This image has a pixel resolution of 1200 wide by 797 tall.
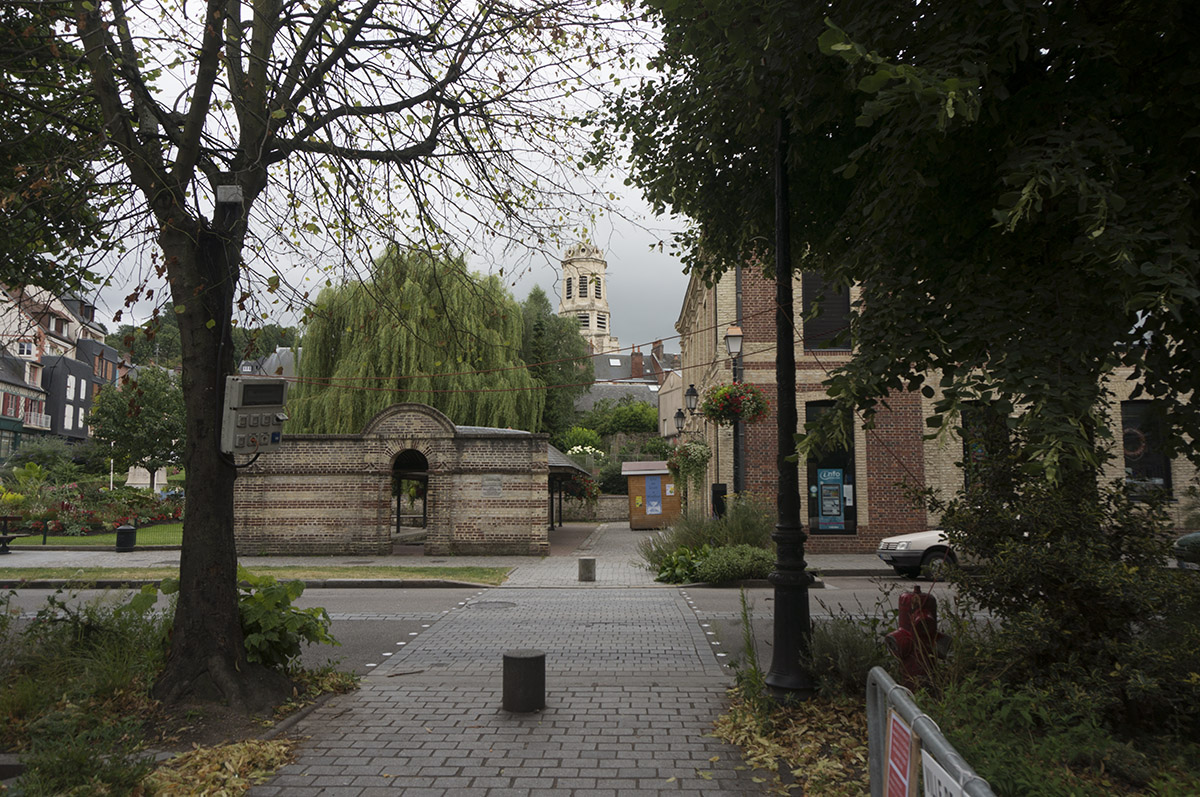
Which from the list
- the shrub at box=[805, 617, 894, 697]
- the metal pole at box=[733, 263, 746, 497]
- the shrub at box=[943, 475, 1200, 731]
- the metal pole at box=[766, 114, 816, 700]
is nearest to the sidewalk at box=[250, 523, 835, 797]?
the metal pole at box=[766, 114, 816, 700]

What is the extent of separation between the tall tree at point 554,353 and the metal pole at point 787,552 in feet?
89.0

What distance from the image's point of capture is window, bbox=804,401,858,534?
2012 cm

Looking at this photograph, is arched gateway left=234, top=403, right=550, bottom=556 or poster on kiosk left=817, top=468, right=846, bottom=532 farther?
arched gateway left=234, top=403, right=550, bottom=556

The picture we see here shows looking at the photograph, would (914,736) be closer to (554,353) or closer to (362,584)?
(362,584)

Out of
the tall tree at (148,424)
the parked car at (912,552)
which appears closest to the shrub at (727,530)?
the parked car at (912,552)

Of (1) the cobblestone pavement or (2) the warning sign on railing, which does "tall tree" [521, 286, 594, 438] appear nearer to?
(1) the cobblestone pavement

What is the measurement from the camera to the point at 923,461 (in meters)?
20.4

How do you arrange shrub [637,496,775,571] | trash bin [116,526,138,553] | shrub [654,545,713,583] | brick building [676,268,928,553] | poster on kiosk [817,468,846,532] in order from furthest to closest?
trash bin [116,526,138,553], poster on kiosk [817,468,846,532], brick building [676,268,928,553], shrub [637,496,775,571], shrub [654,545,713,583]

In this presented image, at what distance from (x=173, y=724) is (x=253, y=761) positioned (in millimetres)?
1050

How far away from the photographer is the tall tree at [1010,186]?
3.98m

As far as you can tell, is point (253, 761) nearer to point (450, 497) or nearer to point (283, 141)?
point (283, 141)

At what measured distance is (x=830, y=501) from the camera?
20.2 meters

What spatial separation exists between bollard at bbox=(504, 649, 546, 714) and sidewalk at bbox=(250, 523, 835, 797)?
0.10 meters

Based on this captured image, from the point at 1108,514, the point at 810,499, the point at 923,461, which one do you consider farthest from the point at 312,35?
the point at 923,461
